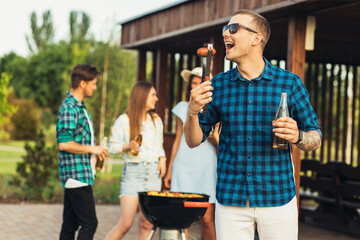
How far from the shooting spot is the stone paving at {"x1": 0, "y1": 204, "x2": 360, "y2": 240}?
293 inches

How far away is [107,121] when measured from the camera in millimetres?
14672

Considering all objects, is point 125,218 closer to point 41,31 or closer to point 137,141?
point 137,141

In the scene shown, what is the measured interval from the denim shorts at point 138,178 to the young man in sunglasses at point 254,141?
6.81 ft

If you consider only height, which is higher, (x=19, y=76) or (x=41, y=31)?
(x=41, y=31)

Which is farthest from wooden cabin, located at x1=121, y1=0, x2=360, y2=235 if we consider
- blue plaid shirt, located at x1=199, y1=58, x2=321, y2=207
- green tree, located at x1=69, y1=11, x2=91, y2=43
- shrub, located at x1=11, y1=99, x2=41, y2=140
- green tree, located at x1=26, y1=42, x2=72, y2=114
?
green tree, located at x1=69, y1=11, x2=91, y2=43

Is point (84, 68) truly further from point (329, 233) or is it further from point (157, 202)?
point (329, 233)

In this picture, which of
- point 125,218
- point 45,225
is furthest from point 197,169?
point 45,225

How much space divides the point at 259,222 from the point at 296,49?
3.22 meters

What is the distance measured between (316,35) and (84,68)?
4.30m

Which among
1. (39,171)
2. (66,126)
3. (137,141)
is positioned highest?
(66,126)

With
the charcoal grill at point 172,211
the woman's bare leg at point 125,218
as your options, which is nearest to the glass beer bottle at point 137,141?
the woman's bare leg at point 125,218

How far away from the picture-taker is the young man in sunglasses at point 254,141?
10.4 feet

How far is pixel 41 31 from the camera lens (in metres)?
76.7

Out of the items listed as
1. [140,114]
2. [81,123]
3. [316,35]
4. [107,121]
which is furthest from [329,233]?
[107,121]
